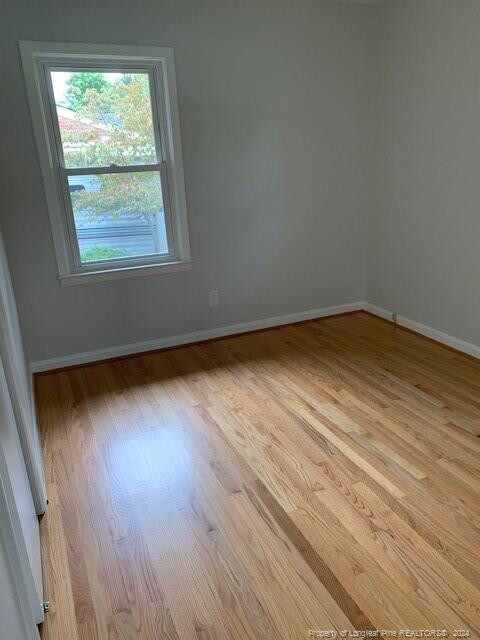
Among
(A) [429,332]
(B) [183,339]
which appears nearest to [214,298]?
(B) [183,339]

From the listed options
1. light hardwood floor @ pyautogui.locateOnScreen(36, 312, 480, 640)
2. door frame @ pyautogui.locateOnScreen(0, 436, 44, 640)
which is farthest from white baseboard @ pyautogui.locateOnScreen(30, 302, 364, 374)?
door frame @ pyautogui.locateOnScreen(0, 436, 44, 640)

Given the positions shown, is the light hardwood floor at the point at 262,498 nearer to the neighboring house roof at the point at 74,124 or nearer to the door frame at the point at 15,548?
the door frame at the point at 15,548

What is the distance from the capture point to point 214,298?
11.6 feet

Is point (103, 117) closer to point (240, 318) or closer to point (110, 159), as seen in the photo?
point (110, 159)

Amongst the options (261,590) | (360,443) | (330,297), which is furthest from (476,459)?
(330,297)

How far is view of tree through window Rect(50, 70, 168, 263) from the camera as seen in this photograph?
287 centimetres

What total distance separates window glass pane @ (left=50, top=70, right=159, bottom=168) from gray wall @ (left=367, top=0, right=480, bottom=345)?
1.92 metres

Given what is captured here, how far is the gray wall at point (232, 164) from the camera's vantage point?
9.04 feet

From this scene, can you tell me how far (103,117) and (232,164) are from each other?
37.6 inches

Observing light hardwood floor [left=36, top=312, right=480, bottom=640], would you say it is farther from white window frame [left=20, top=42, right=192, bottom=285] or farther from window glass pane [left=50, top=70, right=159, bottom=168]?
window glass pane [left=50, top=70, right=159, bottom=168]

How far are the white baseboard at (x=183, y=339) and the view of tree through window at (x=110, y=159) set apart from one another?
701 mm

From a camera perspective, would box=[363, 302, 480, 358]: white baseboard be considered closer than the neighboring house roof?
No

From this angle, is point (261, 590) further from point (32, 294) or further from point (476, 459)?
point (32, 294)

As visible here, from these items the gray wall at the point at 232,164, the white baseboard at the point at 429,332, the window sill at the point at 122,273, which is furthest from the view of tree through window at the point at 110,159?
the white baseboard at the point at 429,332
